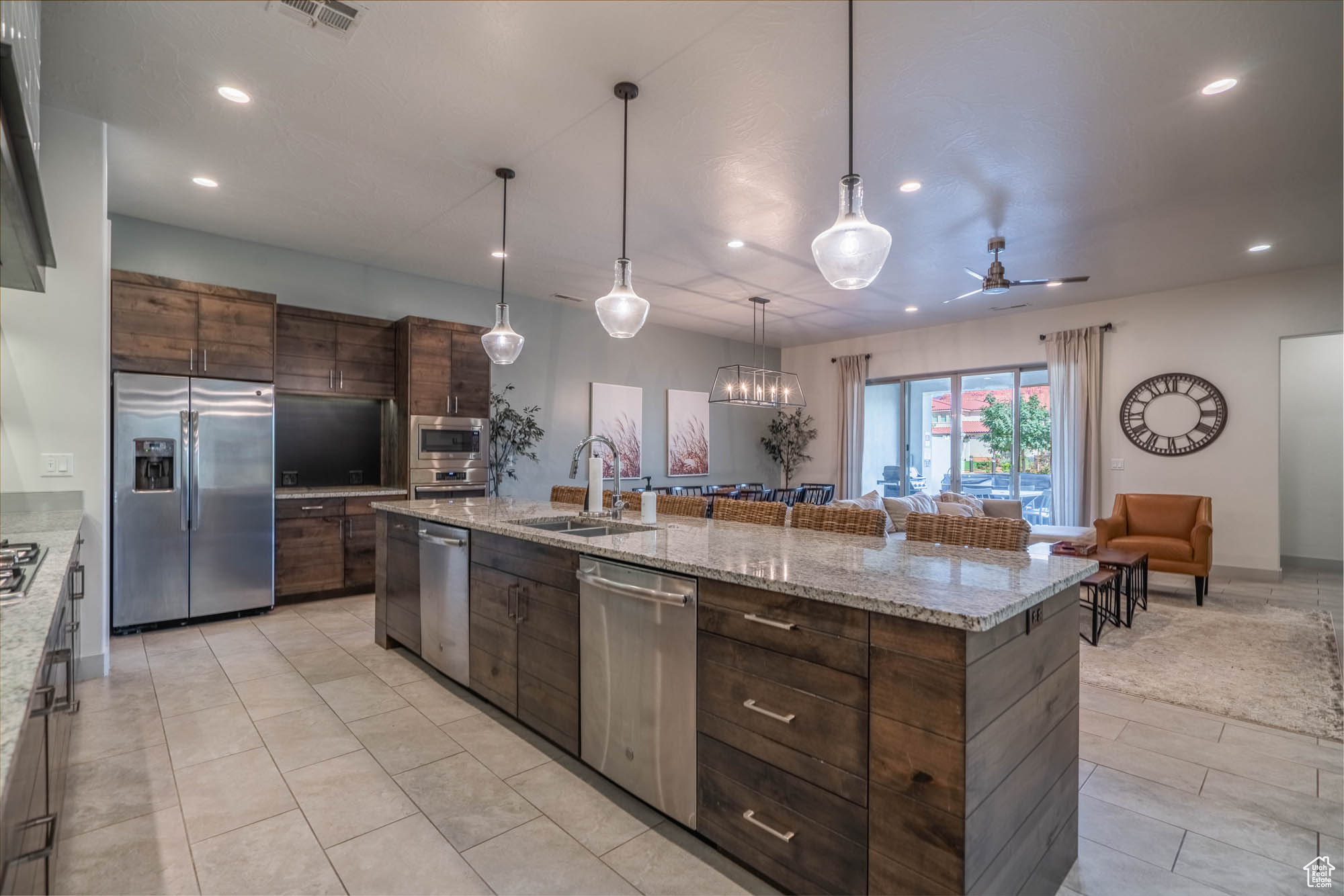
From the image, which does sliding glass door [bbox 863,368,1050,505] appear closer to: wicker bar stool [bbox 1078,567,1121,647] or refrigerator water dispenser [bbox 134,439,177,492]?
wicker bar stool [bbox 1078,567,1121,647]

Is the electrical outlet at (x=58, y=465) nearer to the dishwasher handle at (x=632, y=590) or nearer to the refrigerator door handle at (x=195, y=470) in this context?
the refrigerator door handle at (x=195, y=470)

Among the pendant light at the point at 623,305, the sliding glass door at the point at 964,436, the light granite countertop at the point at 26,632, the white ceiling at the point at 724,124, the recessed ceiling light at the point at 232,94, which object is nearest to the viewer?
the light granite countertop at the point at 26,632

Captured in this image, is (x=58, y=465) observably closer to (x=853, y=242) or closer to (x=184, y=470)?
(x=184, y=470)

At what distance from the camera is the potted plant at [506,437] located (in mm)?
6324

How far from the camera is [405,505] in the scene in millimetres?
3723

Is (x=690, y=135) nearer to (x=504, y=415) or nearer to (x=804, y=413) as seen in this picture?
(x=504, y=415)

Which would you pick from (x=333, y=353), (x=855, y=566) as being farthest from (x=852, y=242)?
(x=333, y=353)

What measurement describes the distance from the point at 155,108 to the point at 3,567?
2.45 meters

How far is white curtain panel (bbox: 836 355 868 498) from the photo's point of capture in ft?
28.4

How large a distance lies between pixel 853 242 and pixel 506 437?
4.80 metres

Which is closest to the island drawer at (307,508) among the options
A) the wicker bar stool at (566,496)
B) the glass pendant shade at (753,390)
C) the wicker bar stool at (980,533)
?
the wicker bar stool at (566,496)

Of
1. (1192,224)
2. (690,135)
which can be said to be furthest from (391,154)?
(1192,224)

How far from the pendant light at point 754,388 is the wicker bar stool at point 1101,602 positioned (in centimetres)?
329

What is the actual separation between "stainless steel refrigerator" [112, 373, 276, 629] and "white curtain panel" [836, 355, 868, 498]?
683 cm
